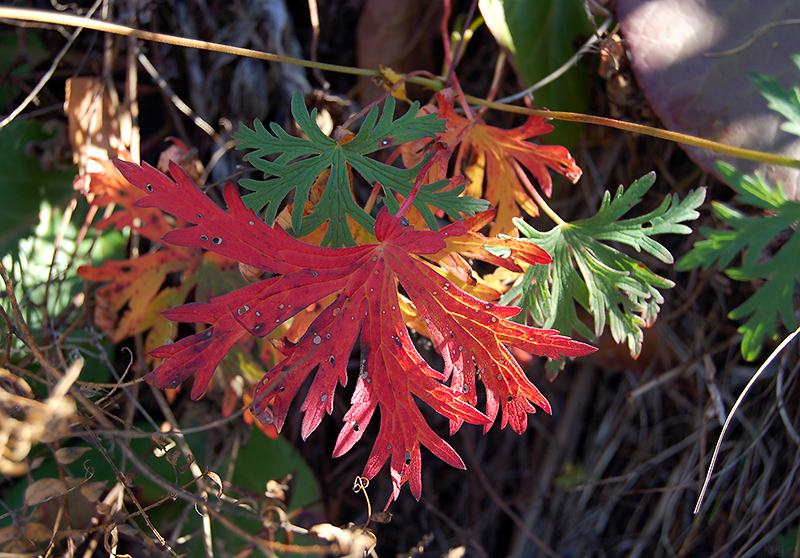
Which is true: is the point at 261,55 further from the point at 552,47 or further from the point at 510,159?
the point at 552,47

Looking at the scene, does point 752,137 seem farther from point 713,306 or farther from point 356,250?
point 356,250

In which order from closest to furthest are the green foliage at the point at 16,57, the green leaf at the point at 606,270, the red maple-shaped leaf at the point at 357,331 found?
the red maple-shaped leaf at the point at 357,331 → the green leaf at the point at 606,270 → the green foliage at the point at 16,57

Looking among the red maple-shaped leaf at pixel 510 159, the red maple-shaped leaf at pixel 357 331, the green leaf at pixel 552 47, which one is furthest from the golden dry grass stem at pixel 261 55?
the green leaf at pixel 552 47

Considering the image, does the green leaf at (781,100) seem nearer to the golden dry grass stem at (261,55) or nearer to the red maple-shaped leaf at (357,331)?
the golden dry grass stem at (261,55)


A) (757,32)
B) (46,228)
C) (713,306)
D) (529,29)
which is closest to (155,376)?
(46,228)

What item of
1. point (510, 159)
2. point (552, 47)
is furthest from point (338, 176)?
point (552, 47)

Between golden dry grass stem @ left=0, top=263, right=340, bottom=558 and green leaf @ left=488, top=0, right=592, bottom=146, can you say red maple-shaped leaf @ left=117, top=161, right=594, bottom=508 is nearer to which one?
golden dry grass stem @ left=0, top=263, right=340, bottom=558

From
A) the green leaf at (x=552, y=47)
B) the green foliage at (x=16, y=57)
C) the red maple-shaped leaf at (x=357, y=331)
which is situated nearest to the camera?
the red maple-shaped leaf at (x=357, y=331)
